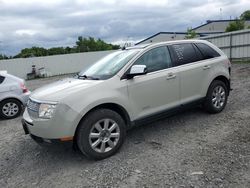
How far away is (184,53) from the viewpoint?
509cm

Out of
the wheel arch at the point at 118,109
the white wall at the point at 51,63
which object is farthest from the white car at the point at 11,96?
the white wall at the point at 51,63

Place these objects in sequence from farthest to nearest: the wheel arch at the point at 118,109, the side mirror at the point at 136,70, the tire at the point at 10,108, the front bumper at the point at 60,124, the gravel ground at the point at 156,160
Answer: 1. the tire at the point at 10,108
2. the side mirror at the point at 136,70
3. the wheel arch at the point at 118,109
4. the front bumper at the point at 60,124
5. the gravel ground at the point at 156,160

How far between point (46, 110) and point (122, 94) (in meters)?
1.17

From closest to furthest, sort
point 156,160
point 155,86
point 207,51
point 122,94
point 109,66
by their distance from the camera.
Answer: point 156,160, point 122,94, point 155,86, point 109,66, point 207,51

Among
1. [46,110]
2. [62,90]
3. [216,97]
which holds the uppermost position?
[62,90]

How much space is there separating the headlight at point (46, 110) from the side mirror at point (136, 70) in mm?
1303

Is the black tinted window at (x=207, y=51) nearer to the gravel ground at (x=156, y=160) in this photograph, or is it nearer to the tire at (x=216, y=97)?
the tire at (x=216, y=97)

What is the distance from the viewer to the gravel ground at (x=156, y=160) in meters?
3.34

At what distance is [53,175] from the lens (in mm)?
3711

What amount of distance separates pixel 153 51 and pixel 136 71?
79cm

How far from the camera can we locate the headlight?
3.68 meters

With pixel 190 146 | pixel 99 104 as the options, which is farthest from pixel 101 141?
pixel 190 146

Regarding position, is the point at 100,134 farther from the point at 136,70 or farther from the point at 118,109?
the point at 136,70

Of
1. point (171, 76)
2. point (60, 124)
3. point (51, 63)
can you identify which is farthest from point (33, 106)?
point (51, 63)
